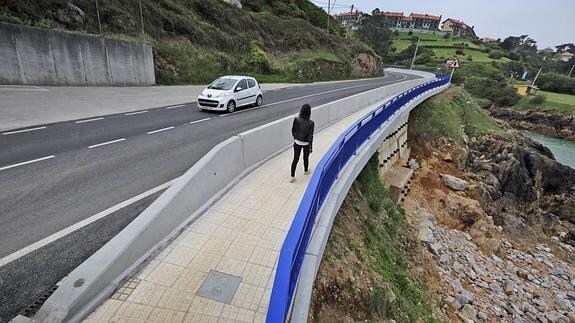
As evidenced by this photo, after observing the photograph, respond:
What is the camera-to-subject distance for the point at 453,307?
26.1 ft

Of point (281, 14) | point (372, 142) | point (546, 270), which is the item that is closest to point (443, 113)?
point (546, 270)

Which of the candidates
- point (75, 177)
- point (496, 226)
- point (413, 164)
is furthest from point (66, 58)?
point (496, 226)

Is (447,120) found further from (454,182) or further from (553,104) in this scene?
(553,104)

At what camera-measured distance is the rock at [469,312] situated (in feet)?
25.8

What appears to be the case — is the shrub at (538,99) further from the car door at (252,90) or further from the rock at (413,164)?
the car door at (252,90)

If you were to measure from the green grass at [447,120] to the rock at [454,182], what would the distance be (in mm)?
4021

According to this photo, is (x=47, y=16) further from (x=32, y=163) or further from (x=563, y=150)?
(x=563, y=150)

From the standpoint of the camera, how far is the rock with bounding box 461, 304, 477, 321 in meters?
7.86

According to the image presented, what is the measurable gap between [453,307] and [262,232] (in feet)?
21.6

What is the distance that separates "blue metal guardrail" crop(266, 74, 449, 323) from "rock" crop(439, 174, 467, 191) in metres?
5.32

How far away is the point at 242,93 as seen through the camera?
597 inches

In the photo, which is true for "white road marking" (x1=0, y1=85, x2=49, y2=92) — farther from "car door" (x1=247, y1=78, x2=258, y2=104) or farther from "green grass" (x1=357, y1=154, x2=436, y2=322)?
"green grass" (x1=357, y1=154, x2=436, y2=322)

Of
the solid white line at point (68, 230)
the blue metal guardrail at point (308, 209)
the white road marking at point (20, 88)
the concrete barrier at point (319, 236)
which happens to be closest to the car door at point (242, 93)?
the blue metal guardrail at point (308, 209)

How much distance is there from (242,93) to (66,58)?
9.98 metres
